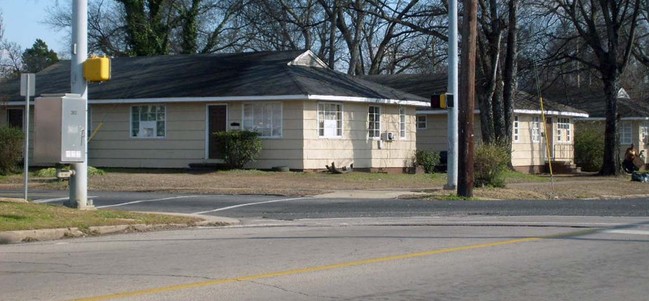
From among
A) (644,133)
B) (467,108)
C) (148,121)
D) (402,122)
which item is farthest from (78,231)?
(644,133)

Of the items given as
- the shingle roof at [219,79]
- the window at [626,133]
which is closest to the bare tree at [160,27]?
the shingle roof at [219,79]

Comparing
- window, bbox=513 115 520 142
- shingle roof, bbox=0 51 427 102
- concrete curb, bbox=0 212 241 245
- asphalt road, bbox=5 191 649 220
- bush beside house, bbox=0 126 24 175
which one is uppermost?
shingle roof, bbox=0 51 427 102

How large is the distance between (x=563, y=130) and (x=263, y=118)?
19089mm

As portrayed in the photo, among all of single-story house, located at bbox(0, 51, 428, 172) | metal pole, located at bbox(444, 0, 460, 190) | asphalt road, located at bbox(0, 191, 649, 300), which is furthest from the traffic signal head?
single-story house, located at bbox(0, 51, 428, 172)

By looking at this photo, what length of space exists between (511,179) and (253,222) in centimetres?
1756

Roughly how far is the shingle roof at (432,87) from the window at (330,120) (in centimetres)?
1009

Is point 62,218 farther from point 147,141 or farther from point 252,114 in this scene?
point 147,141

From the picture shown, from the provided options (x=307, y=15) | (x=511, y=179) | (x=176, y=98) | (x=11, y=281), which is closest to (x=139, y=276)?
(x=11, y=281)

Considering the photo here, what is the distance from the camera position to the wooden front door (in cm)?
3056

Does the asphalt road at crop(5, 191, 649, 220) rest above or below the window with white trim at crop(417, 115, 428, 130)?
below

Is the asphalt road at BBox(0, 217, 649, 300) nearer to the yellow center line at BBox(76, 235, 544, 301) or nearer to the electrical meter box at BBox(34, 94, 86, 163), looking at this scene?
the yellow center line at BBox(76, 235, 544, 301)

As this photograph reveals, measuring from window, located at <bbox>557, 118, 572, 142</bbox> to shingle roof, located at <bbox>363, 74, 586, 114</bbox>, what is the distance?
0.67 m

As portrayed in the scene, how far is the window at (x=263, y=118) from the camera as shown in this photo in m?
29.9

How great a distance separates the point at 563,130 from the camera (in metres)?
43.0
